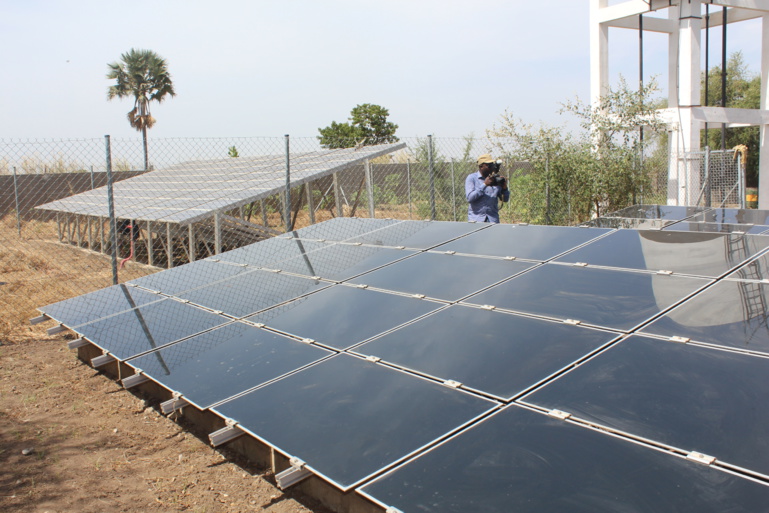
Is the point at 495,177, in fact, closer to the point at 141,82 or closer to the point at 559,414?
the point at 559,414

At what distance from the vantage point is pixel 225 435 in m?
3.25

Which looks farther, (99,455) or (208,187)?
(208,187)

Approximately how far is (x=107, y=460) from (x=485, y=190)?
5.94m

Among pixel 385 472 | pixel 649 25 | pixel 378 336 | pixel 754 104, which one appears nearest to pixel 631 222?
pixel 378 336

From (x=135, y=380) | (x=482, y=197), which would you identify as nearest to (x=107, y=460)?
(x=135, y=380)

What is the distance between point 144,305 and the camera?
223 inches

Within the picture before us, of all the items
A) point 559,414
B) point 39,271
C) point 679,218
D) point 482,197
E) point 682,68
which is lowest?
point 39,271

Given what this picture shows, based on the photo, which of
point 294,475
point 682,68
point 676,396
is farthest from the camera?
point 682,68

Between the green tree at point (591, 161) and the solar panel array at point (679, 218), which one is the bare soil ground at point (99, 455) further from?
the green tree at point (591, 161)

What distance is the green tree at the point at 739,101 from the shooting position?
35594mm

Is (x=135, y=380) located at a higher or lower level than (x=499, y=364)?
lower

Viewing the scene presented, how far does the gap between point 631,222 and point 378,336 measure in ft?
17.8

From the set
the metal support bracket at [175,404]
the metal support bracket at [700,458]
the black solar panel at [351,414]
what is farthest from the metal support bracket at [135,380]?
the metal support bracket at [700,458]

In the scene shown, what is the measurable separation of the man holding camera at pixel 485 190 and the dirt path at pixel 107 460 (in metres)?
5.16
